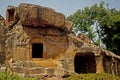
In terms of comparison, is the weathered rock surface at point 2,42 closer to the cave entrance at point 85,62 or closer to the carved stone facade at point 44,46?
the carved stone facade at point 44,46

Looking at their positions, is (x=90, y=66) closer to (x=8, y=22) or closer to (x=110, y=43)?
(x=8, y=22)

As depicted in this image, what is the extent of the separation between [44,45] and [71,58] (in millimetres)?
2162

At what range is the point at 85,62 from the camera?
71.6 ft

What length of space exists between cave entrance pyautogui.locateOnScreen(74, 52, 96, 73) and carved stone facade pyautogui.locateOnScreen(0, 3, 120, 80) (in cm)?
27

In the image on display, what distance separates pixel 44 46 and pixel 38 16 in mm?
2544

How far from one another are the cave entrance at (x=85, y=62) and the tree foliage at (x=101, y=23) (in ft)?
25.4

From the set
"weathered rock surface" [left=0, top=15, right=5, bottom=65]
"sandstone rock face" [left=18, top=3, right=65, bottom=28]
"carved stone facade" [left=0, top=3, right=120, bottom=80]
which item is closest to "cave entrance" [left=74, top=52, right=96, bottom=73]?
"carved stone facade" [left=0, top=3, right=120, bottom=80]

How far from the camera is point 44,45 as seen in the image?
1836 centimetres

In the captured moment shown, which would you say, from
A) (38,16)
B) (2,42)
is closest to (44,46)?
(38,16)

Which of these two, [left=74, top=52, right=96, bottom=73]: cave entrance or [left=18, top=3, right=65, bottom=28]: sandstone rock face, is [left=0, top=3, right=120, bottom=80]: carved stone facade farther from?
[left=74, top=52, right=96, bottom=73]: cave entrance

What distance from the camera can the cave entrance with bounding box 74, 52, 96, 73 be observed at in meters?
20.0

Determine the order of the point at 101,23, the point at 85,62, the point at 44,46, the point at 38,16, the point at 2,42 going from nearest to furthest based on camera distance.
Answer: the point at 38,16 → the point at 44,46 → the point at 2,42 → the point at 85,62 → the point at 101,23

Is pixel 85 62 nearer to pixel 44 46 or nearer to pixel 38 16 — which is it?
pixel 44 46

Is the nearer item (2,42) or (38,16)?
(38,16)
